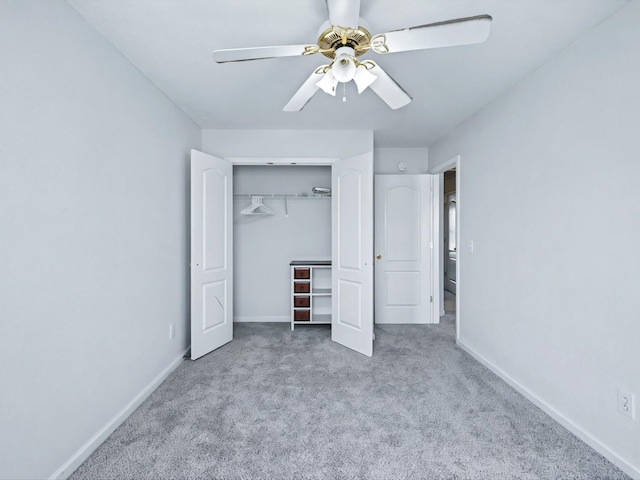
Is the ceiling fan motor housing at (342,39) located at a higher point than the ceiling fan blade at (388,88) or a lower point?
higher

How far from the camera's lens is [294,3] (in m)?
1.72

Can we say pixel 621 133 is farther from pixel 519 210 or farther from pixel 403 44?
pixel 403 44

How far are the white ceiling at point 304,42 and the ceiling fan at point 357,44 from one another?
0.84 feet

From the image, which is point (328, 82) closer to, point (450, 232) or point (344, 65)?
point (344, 65)

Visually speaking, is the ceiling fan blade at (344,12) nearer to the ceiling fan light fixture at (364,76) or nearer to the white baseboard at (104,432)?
the ceiling fan light fixture at (364,76)

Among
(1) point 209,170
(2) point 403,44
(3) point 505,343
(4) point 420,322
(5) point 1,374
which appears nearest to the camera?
(5) point 1,374

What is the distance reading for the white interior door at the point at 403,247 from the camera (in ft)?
14.8

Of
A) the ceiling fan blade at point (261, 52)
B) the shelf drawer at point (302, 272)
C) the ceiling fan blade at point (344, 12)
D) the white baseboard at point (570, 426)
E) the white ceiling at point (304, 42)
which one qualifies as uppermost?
the white ceiling at point (304, 42)

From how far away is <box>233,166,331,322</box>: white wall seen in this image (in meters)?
4.69

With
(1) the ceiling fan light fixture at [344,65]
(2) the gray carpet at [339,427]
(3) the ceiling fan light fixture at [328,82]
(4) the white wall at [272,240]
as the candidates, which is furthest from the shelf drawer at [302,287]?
(1) the ceiling fan light fixture at [344,65]

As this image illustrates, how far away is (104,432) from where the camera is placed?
2020mm

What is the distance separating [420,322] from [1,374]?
420cm

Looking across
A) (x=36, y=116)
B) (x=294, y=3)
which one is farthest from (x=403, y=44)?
(x=36, y=116)

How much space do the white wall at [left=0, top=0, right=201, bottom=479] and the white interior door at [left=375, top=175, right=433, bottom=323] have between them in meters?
2.85
